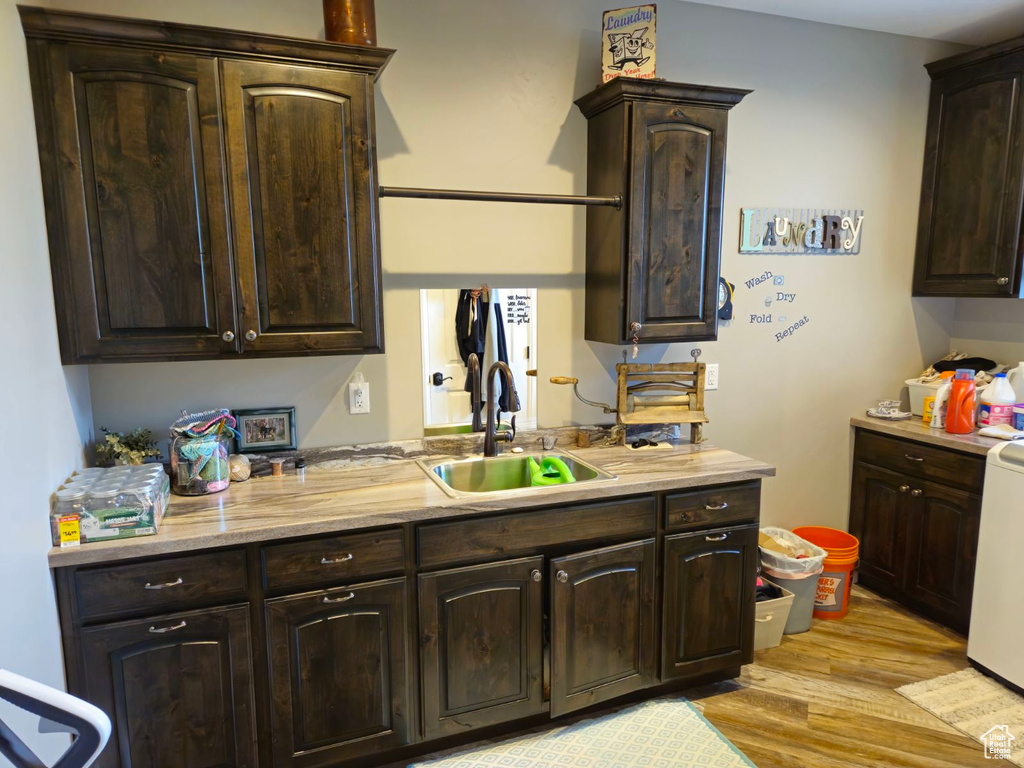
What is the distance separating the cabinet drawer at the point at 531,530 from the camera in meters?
2.01

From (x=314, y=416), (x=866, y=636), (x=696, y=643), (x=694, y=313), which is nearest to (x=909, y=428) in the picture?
(x=866, y=636)


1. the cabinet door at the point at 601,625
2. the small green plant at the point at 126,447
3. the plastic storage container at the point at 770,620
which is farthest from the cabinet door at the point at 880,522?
the small green plant at the point at 126,447

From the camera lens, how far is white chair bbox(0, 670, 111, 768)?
2.53 ft

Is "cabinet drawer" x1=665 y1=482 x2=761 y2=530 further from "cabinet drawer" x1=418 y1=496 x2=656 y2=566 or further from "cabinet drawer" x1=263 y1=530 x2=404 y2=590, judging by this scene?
"cabinet drawer" x1=263 y1=530 x2=404 y2=590

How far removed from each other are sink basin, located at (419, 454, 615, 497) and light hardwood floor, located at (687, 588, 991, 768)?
1007 millimetres

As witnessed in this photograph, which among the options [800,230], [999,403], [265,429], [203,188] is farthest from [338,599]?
[999,403]

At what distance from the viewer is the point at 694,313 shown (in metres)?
2.56

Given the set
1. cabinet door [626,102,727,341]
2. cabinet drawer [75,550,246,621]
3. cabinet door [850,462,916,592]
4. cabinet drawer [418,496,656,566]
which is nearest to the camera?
cabinet drawer [75,550,246,621]

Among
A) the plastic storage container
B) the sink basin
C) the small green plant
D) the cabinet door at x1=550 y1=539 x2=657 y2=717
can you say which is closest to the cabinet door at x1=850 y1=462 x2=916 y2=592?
the plastic storage container

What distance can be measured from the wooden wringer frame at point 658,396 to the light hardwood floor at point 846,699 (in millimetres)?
1026

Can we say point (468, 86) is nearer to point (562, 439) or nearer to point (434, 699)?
point (562, 439)

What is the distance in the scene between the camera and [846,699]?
248cm

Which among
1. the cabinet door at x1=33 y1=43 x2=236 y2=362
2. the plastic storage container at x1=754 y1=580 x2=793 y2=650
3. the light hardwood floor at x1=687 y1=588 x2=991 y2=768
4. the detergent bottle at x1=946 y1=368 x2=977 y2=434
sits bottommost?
the light hardwood floor at x1=687 y1=588 x2=991 y2=768

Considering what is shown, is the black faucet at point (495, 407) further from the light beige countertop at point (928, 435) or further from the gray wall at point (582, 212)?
the light beige countertop at point (928, 435)
